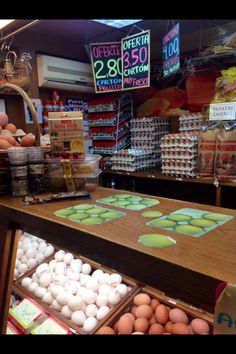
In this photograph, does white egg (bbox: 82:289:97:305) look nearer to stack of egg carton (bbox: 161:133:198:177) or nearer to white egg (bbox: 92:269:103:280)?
white egg (bbox: 92:269:103:280)

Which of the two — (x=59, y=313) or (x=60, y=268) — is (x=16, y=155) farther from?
(x=59, y=313)

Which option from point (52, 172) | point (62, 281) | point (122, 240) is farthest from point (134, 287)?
point (52, 172)

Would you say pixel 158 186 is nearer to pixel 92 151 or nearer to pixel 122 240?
pixel 92 151

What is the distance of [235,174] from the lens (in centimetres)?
267

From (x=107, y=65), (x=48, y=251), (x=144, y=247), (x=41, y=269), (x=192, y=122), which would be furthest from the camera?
(x=107, y=65)

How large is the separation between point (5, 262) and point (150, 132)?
2.86 metres

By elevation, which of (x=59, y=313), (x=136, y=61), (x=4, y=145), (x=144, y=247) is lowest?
(x=59, y=313)

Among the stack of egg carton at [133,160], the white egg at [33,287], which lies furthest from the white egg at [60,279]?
the stack of egg carton at [133,160]

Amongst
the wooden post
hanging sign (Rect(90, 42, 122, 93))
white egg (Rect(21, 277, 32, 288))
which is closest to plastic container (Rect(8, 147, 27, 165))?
the wooden post

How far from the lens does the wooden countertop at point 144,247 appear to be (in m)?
0.66

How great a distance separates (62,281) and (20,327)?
0.89ft

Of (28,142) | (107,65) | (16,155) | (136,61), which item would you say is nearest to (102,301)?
(16,155)

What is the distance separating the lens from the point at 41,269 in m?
1.53

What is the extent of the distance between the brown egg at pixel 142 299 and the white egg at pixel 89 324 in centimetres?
19
